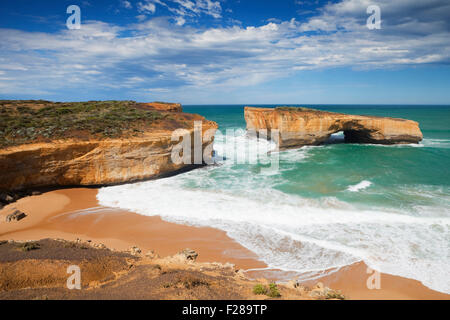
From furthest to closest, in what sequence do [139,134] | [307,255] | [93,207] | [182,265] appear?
1. [139,134]
2. [93,207]
3. [307,255]
4. [182,265]

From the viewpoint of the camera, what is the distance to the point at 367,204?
10.8 meters

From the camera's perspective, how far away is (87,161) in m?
12.5

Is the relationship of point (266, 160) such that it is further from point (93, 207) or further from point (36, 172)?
point (36, 172)

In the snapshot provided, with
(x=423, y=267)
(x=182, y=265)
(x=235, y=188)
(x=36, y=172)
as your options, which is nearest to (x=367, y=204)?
(x=423, y=267)

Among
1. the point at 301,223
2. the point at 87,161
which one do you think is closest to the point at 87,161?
the point at 87,161

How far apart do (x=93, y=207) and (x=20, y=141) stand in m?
4.91

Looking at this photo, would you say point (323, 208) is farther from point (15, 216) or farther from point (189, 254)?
point (15, 216)

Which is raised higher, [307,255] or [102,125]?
[102,125]

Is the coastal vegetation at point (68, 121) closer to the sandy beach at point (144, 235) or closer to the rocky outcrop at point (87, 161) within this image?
the rocky outcrop at point (87, 161)

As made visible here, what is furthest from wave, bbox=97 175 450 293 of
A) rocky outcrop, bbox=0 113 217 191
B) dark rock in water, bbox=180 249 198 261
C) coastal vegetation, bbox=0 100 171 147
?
coastal vegetation, bbox=0 100 171 147

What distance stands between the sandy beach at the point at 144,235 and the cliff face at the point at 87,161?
1135mm

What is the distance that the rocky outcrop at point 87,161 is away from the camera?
36.8ft

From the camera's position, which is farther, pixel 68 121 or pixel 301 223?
pixel 68 121

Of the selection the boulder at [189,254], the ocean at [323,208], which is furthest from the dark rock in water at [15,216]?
the boulder at [189,254]
